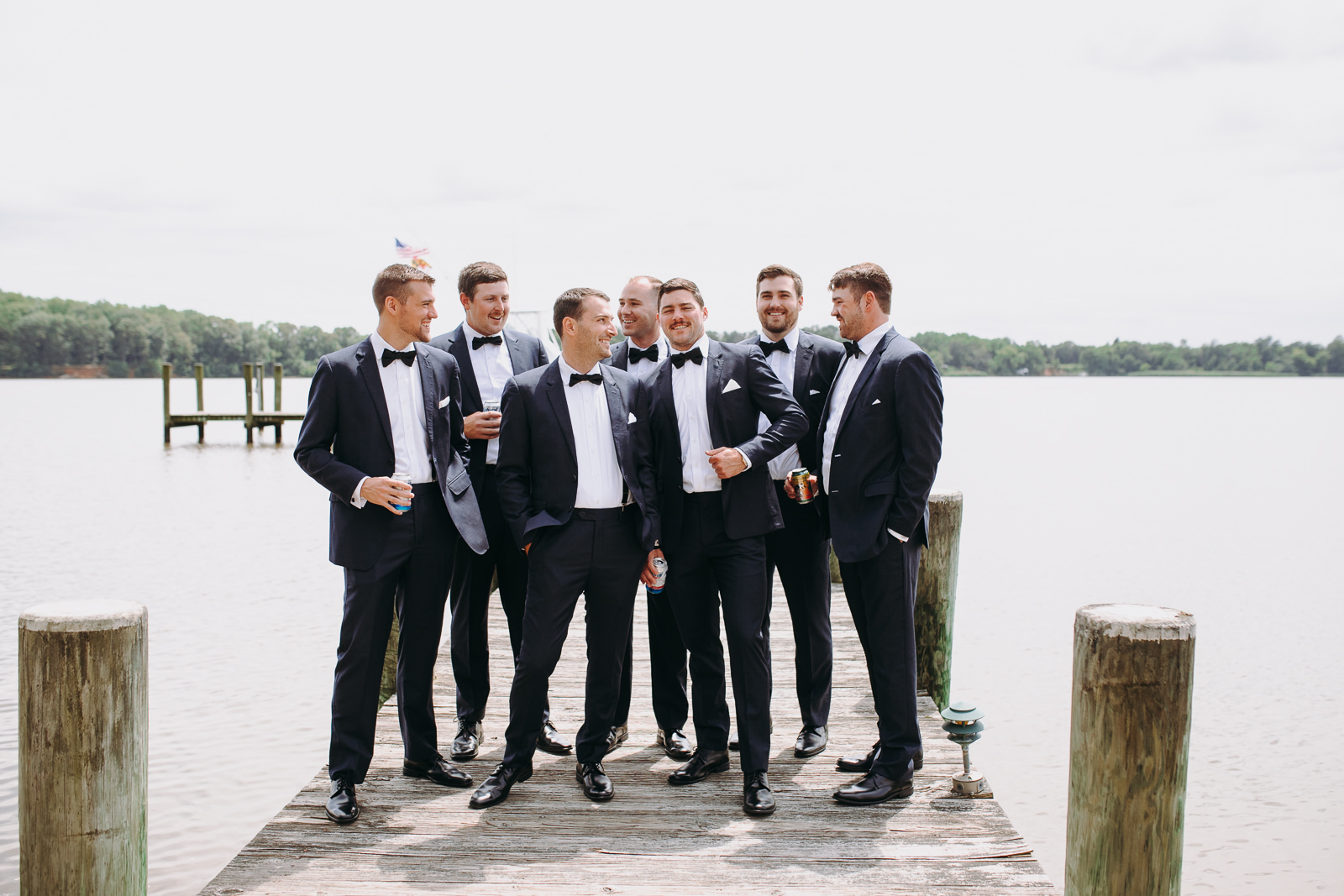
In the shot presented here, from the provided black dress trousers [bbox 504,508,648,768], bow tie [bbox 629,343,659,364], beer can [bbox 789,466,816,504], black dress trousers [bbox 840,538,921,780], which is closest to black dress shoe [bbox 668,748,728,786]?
black dress trousers [bbox 504,508,648,768]

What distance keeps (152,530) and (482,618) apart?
623 inches

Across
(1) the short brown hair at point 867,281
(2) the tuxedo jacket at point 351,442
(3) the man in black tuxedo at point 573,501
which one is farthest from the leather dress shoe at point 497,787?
(1) the short brown hair at point 867,281

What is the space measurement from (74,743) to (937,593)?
4.40 meters

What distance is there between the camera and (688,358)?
412 cm

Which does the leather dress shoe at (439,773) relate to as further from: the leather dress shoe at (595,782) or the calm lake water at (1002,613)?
the calm lake water at (1002,613)

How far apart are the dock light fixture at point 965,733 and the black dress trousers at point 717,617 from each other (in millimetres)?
748

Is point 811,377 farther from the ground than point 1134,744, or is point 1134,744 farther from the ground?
point 811,377

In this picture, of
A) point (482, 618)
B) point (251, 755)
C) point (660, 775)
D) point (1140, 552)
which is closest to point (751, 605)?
point (660, 775)

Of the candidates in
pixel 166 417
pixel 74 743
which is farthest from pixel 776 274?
pixel 166 417

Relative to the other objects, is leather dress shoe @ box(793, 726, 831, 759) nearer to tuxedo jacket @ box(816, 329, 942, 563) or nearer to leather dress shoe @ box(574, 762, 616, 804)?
leather dress shoe @ box(574, 762, 616, 804)

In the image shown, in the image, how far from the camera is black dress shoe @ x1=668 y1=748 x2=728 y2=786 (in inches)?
164

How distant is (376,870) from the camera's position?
11.2 ft

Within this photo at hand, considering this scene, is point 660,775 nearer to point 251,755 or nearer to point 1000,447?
point 251,755

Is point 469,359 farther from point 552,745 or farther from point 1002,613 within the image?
point 1002,613
